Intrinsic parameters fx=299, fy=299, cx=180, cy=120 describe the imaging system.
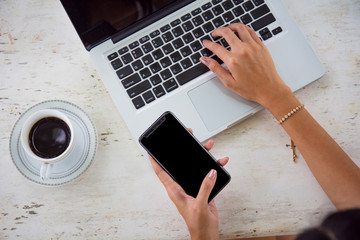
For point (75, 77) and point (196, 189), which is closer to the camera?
point (196, 189)

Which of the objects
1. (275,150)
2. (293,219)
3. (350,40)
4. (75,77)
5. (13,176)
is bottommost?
(293,219)

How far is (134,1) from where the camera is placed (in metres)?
0.71

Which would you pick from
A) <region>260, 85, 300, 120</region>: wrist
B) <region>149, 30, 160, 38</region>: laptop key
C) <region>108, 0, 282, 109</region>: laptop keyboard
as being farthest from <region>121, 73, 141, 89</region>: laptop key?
<region>260, 85, 300, 120</region>: wrist

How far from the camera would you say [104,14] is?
0.70 meters

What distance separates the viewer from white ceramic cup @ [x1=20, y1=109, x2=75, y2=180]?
639mm

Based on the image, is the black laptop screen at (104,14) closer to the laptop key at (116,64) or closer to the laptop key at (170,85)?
the laptop key at (116,64)

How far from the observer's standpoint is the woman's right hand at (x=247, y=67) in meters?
0.72

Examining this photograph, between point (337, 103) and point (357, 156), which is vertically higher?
point (337, 103)

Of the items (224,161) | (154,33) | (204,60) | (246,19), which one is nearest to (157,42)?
(154,33)

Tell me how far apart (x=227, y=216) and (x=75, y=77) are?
0.52 m

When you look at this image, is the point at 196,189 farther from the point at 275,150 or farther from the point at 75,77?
the point at 75,77

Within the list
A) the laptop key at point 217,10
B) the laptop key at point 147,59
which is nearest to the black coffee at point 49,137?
the laptop key at point 147,59

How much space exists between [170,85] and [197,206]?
0.29 metres

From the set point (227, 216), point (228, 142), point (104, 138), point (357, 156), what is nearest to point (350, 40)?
point (357, 156)
